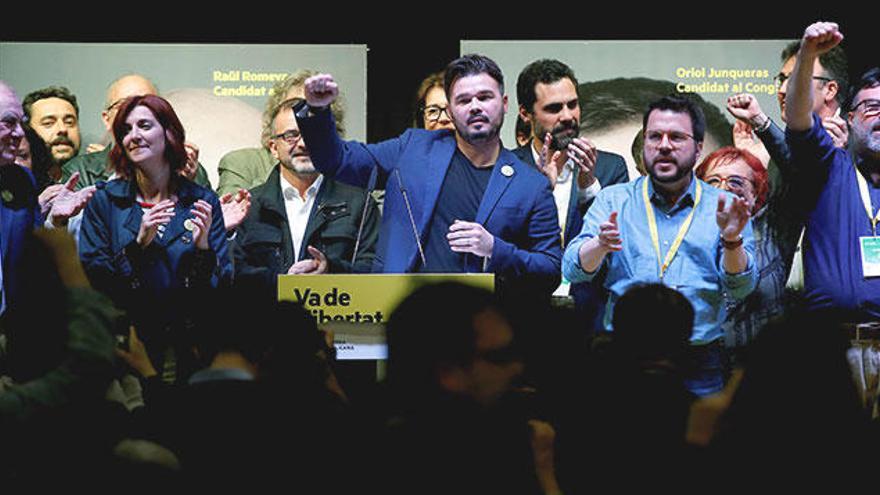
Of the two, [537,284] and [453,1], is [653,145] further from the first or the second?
[453,1]

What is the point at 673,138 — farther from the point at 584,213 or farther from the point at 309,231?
the point at 309,231

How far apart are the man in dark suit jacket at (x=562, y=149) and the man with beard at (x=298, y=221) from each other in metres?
0.80

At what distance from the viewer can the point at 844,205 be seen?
15.7 feet

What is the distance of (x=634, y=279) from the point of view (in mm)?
4754

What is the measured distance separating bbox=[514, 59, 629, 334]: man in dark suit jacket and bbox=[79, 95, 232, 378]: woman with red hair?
1.47 meters

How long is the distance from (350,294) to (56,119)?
2967mm

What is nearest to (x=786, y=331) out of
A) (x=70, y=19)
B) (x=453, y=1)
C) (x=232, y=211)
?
(x=232, y=211)

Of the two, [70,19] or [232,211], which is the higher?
[70,19]

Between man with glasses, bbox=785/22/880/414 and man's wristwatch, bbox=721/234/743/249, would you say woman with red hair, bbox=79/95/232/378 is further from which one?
man with glasses, bbox=785/22/880/414

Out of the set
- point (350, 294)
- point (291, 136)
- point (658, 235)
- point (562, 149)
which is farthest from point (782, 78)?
point (350, 294)

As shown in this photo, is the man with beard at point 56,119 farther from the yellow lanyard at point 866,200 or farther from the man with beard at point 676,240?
the yellow lanyard at point 866,200

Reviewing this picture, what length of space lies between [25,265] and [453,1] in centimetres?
505

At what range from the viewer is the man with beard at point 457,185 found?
4863mm

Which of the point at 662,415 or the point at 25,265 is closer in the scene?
the point at 25,265
